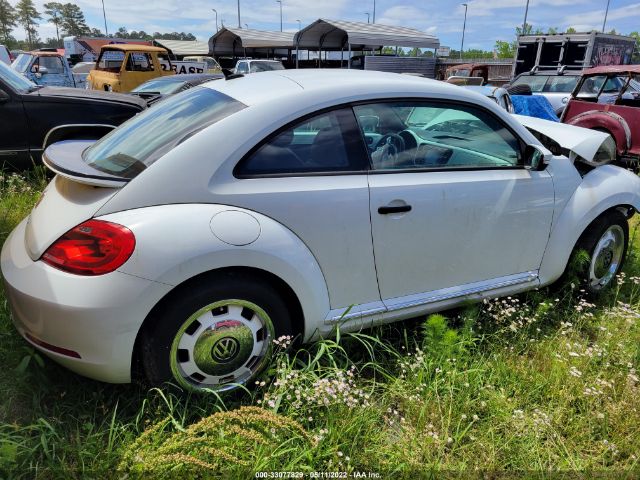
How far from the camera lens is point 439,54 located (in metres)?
34.2

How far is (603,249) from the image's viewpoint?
3.51 metres

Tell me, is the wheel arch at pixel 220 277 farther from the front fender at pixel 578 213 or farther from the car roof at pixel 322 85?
the front fender at pixel 578 213

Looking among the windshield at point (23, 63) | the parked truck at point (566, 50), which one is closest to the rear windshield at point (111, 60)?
the windshield at point (23, 63)

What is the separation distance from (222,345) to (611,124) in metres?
8.30

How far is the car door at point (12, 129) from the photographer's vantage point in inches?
194

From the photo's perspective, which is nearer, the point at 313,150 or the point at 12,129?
the point at 313,150

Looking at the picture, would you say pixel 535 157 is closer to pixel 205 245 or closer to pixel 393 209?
pixel 393 209

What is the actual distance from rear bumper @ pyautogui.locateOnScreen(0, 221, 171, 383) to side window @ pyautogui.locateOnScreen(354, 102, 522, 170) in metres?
1.36

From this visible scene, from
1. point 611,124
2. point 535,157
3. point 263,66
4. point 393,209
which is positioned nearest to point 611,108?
point 611,124

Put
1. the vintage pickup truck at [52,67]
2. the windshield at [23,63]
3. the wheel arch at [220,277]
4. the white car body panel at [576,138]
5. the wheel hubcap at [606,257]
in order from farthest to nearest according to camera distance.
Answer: the windshield at [23,63] → the vintage pickup truck at [52,67] → the wheel hubcap at [606,257] → the white car body panel at [576,138] → the wheel arch at [220,277]

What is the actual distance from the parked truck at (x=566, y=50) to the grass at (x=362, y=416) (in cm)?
1598

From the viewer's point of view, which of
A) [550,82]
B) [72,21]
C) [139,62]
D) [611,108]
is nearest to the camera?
[611,108]

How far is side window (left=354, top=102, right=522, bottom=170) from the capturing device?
102 inches

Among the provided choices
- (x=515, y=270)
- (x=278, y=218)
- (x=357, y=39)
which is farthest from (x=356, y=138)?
(x=357, y=39)
